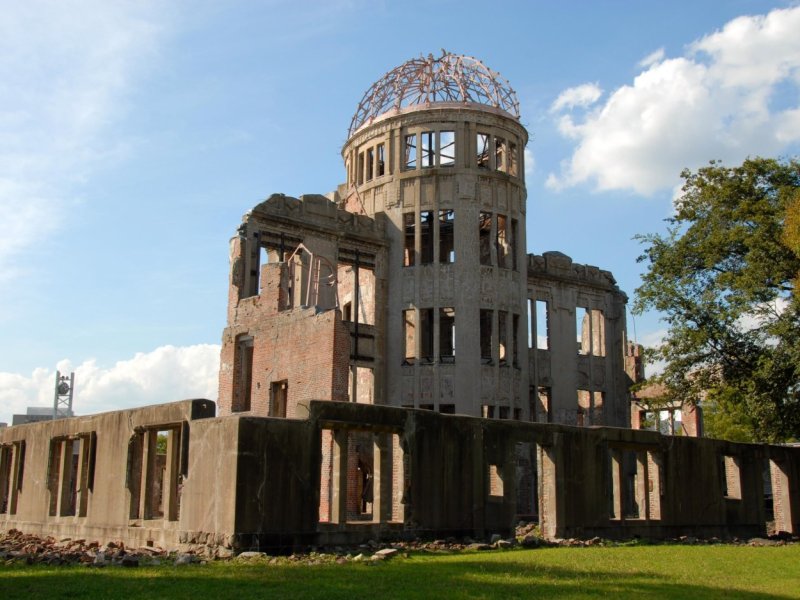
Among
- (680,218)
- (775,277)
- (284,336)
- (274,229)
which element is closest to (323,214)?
(274,229)

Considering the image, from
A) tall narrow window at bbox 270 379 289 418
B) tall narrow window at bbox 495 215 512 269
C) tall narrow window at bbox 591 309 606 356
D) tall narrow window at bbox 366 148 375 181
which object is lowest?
tall narrow window at bbox 270 379 289 418

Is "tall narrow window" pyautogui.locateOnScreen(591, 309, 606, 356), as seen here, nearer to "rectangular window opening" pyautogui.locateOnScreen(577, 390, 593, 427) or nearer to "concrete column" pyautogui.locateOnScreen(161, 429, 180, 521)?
"rectangular window opening" pyautogui.locateOnScreen(577, 390, 593, 427)

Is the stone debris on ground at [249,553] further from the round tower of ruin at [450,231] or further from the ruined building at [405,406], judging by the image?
the round tower of ruin at [450,231]

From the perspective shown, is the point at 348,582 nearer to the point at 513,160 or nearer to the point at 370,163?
the point at 370,163

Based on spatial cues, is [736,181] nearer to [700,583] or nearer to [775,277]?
[775,277]

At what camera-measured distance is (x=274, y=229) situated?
29.1m

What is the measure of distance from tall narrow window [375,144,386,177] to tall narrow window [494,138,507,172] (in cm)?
403

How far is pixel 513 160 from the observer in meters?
32.9

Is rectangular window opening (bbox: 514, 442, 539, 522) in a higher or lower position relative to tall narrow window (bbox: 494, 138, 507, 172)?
lower

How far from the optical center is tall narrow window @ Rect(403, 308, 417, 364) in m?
30.7

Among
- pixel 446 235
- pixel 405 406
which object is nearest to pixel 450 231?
pixel 446 235

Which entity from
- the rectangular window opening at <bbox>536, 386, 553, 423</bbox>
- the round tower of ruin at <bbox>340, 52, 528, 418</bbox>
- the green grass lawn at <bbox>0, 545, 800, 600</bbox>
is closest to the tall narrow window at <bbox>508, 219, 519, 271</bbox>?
the round tower of ruin at <bbox>340, 52, 528, 418</bbox>

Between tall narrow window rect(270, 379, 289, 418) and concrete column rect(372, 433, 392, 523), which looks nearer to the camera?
concrete column rect(372, 433, 392, 523)

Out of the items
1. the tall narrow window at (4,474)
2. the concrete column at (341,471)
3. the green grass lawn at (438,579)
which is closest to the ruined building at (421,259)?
the tall narrow window at (4,474)
